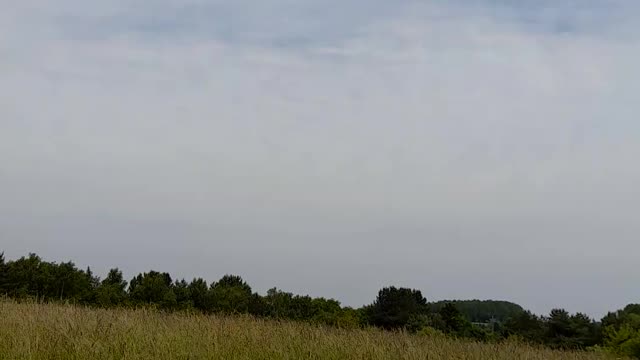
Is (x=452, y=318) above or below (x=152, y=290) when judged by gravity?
below

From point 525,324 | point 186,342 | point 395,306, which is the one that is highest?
point 395,306

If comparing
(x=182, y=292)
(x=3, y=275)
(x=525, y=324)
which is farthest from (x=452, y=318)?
(x=3, y=275)

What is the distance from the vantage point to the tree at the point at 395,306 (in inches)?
1019

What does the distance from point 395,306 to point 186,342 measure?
21.5m

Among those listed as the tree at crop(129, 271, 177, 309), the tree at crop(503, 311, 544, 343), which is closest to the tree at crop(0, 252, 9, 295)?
the tree at crop(129, 271, 177, 309)

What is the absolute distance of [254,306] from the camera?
2202 cm

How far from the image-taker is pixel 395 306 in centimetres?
2698

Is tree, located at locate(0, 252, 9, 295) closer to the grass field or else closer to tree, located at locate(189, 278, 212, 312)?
tree, located at locate(189, 278, 212, 312)

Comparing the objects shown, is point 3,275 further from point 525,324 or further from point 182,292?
point 525,324

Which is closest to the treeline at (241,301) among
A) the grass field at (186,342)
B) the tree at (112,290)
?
the tree at (112,290)

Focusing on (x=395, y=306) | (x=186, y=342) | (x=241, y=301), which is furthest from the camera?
(x=395, y=306)

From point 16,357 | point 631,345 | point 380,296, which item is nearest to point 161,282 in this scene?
point 380,296

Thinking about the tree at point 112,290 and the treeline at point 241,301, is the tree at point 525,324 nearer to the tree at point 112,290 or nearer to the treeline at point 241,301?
the treeline at point 241,301

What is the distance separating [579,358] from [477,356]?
2.63 meters
